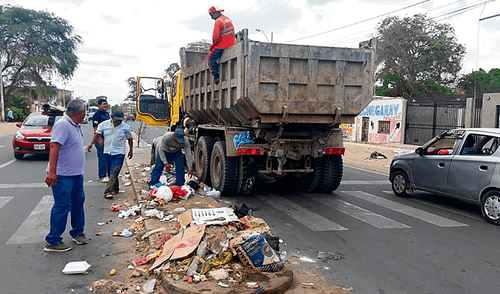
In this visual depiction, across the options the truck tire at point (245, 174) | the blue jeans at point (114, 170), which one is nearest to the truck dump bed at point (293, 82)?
the truck tire at point (245, 174)

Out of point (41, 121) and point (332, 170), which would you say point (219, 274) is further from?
point (41, 121)

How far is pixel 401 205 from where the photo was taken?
8.61 m

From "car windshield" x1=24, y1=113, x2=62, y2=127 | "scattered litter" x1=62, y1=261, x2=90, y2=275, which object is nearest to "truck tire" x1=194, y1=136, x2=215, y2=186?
"scattered litter" x1=62, y1=261, x2=90, y2=275

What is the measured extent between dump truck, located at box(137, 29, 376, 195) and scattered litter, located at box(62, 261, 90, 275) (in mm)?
3868

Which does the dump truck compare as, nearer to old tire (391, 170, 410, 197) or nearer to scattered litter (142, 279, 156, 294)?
old tire (391, 170, 410, 197)

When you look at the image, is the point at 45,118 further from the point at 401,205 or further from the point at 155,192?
the point at 401,205

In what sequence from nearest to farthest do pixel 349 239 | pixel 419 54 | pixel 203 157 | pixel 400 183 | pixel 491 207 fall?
1. pixel 349 239
2. pixel 491 207
3. pixel 400 183
4. pixel 203 157
5. pixel 419 54

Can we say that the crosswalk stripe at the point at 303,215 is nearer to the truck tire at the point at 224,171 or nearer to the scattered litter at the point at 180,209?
the truck tire at the point at 224,171

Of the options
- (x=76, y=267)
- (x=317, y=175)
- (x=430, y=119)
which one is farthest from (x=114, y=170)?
(x=430, y=119)

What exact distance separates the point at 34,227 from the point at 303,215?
427 centimetres

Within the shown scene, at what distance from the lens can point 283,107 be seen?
7648 millimetres

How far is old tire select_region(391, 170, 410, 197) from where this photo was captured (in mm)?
9320

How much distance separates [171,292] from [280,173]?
4.70 meters

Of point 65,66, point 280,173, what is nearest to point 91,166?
point 280,173
